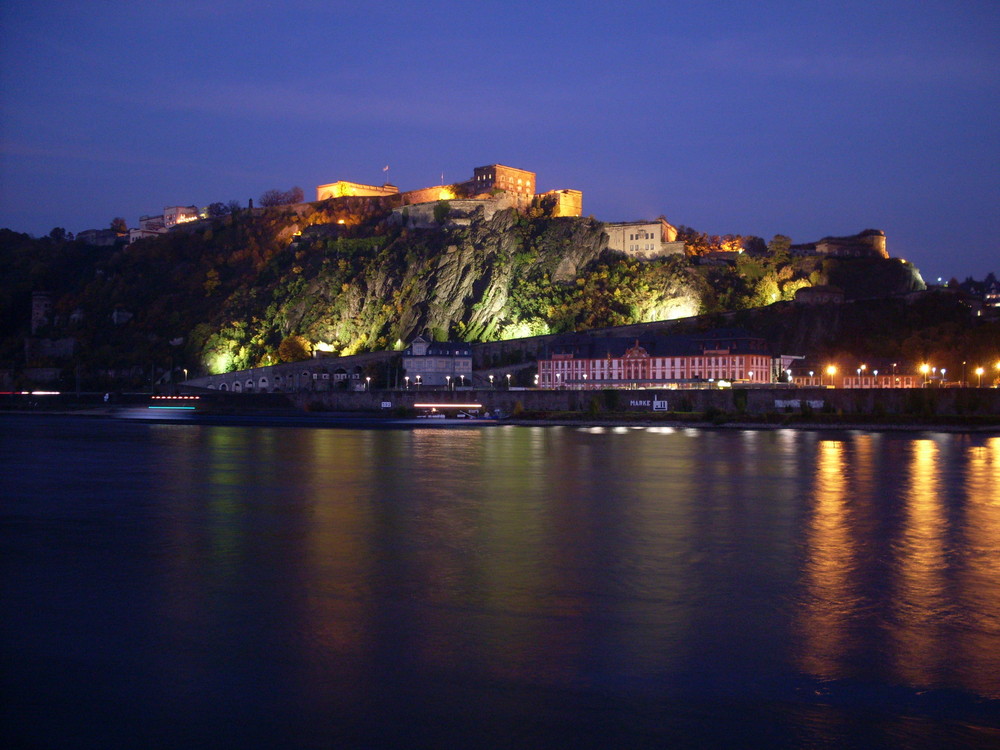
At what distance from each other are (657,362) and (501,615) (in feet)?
158

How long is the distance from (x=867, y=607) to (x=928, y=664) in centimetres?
179

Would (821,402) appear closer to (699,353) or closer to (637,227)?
(699,353)

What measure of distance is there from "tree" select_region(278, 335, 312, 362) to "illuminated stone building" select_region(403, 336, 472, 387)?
43.9 feet

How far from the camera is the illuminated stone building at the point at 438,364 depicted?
60.2 m

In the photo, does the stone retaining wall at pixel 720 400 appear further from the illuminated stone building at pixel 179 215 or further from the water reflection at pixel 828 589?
the illuminated stone building at pixel 179 215

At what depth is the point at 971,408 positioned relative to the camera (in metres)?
43.4

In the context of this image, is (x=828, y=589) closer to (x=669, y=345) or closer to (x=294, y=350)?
(x=669, y=345)

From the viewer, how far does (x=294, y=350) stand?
7012 cm

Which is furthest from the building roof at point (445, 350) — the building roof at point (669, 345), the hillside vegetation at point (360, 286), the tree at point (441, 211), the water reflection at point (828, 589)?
the water reflection at point (828, 589)

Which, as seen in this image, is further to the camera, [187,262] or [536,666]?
[187,262]

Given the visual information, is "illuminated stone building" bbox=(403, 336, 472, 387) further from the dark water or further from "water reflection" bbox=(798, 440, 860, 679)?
"water reflection" bbox=(798, 440, 860, 679)

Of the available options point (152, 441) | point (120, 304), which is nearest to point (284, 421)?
point (152, 441)

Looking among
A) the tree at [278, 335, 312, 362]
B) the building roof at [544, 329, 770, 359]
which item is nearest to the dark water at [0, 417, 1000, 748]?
the building roof at [544, 329, 770, 359]

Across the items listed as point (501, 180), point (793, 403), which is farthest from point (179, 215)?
point (793, 403)
